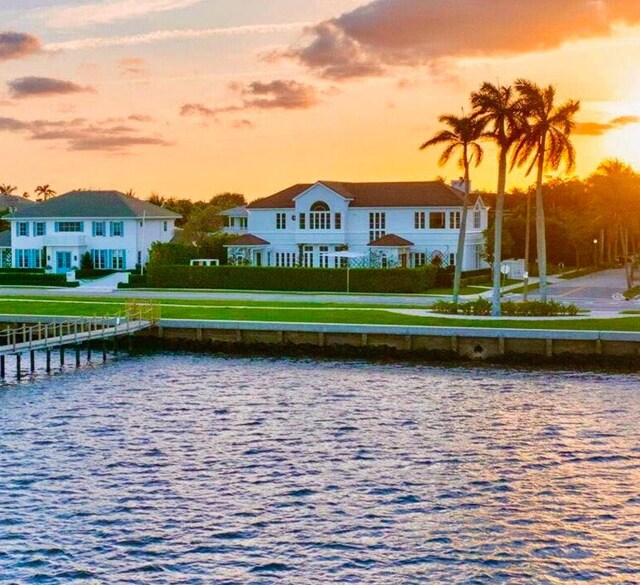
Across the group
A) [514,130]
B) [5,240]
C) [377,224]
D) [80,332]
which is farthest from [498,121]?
[5,240]

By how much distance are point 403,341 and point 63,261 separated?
190 feet

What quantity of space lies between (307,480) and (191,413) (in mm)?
11012

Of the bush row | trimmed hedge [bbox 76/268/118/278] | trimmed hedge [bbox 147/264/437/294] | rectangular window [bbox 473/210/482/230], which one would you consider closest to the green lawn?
the bush row

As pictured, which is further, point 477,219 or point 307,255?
point 477,219

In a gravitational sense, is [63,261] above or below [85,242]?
below

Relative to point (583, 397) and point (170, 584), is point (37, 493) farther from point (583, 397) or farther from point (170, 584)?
point (583, 397)

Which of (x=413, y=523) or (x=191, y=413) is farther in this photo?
(x=191, y=413)

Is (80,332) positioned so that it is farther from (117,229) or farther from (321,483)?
(117,229)

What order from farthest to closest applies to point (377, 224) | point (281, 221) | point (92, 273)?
1. point (281, 221)
2. point (92, 273)
3. point (377, 224)

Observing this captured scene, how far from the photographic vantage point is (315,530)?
2725 centimetres

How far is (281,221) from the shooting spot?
10344 cm

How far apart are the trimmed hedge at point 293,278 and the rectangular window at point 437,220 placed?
9939mm

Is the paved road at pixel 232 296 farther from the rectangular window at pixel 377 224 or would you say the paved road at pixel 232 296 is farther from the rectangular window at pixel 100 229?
the rectangular window at pixel 377 224

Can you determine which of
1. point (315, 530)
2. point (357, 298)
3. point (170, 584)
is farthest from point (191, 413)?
point (357, 298)
